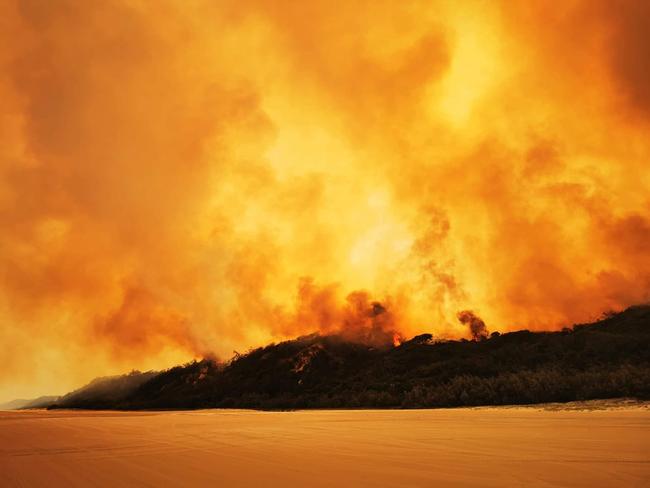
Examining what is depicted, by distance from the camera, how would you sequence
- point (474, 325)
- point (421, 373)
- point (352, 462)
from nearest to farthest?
point (352, 462) < point (421, 373) < point (474, 325)

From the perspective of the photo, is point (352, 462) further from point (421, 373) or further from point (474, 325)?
point (474, 325)

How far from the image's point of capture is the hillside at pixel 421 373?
74.6 feet

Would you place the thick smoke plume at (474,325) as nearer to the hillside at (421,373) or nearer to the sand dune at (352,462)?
the hillside at (421,373)

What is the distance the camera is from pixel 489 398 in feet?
74.4

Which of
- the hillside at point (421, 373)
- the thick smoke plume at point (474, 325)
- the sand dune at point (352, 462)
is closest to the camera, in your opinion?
the sand dune at point (352, 462)

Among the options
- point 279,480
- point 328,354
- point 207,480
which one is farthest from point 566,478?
point 328,354

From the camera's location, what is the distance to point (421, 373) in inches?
1742

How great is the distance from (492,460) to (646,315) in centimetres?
5772

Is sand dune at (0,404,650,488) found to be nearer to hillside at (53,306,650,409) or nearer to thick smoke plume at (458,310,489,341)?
hillside at (53,306,650,409)

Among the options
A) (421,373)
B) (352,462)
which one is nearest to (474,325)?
(421,373)

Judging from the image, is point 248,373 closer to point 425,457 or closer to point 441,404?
point 441,404

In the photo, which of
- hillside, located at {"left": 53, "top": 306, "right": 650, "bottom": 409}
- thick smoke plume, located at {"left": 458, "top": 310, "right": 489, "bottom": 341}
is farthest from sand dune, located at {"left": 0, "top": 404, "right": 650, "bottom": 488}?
thick smoke plume, located at {"left": 458, "top": 310, "right": 489, "bottom": 341}

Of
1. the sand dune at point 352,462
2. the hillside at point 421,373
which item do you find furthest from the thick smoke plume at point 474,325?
the sand dune at point 352,462

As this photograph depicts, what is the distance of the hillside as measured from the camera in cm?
2274
